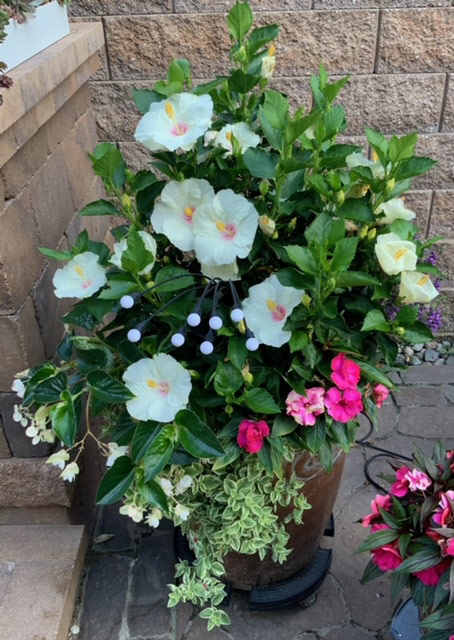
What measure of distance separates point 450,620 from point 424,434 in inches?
51.7

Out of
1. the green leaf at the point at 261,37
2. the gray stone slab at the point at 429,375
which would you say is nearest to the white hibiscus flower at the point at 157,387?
the green leaf at the point at 261,37

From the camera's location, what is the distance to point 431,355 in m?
3.00

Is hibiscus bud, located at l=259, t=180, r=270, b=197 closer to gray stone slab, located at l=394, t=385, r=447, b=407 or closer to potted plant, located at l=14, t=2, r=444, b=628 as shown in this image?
potted plant, located at l=14, t=2, r=444, b=628

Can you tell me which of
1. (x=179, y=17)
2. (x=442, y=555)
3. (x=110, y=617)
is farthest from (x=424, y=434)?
(x=179, y=17)

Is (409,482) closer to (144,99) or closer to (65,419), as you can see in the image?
(65,419)

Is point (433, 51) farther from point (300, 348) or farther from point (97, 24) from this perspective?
point (300, 348)

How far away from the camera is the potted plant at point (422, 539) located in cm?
127

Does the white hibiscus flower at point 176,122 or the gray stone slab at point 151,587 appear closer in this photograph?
the white hibiscus flower at point 176,122

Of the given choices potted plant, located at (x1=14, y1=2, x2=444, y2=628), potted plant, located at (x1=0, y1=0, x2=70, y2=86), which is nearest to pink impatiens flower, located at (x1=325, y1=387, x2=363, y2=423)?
potted plant, located at (x1=14, y1=2, x2=444, y2=628)

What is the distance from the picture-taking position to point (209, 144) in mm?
1458

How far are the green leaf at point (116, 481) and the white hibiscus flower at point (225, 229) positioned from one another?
18.6 inches

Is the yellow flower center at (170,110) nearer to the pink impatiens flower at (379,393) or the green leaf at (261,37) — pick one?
the green leaf at (261,37)

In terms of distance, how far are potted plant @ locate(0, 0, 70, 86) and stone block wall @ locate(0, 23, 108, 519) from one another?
3cm

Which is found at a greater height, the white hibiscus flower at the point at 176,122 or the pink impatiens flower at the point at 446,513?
the white hibiscus flower at the point at 176,122
